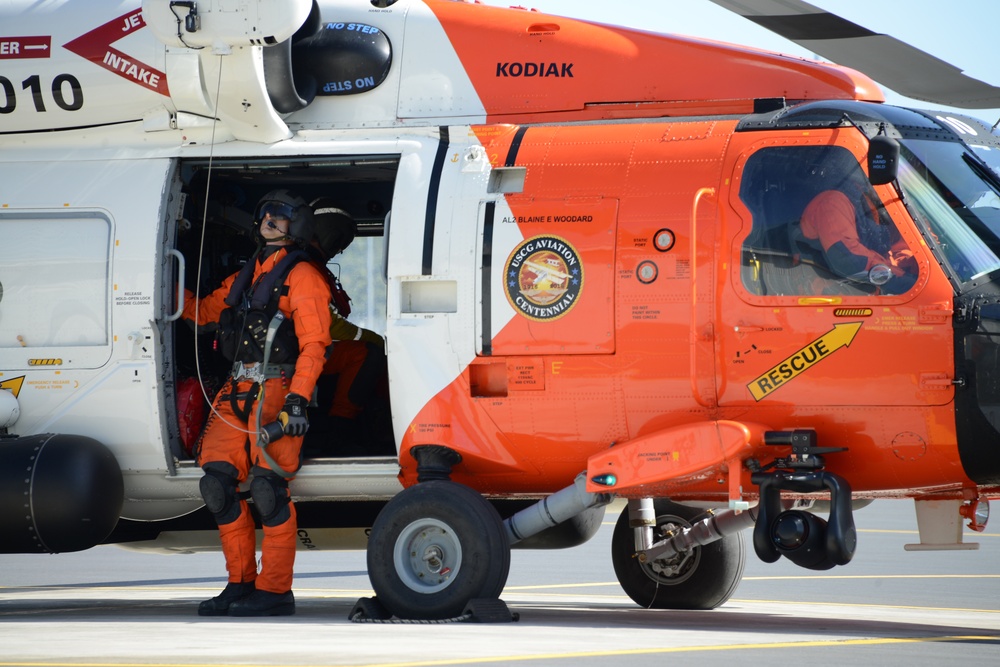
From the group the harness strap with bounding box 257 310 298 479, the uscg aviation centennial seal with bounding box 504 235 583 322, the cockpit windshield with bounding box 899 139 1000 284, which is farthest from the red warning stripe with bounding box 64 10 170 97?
the cockpit windshield with bounding box 899 139 1000 284

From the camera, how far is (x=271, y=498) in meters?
8.59

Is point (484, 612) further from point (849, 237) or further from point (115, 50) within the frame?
point (115, 50)

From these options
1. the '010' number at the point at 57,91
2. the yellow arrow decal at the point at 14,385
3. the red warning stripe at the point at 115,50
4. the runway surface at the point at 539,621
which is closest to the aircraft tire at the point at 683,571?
the runway surface at the point at 539,621

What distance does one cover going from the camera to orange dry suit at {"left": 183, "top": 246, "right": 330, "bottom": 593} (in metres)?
8.67

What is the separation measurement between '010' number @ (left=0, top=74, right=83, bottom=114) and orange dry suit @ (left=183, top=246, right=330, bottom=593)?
5.66ft

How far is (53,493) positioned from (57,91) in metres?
2.71

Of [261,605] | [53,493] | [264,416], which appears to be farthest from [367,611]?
[53,493]

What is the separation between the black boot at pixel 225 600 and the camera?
881cm

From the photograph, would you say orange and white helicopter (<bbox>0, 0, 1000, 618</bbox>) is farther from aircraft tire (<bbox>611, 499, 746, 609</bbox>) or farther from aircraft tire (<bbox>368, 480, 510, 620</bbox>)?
aircraft tire (<bbox>611, 499, 746, 609</bbox>)

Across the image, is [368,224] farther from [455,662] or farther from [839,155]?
[455,662]

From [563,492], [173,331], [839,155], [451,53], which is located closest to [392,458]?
[563,492]

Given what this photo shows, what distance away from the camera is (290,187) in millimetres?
10555

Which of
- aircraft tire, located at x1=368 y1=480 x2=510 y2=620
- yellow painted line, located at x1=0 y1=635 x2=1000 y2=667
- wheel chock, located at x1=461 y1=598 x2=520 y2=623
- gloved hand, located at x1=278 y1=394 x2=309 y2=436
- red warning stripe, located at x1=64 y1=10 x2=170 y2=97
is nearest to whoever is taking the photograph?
yellow painted line, located at x1=0 y1=635 x2=1000 y2=667

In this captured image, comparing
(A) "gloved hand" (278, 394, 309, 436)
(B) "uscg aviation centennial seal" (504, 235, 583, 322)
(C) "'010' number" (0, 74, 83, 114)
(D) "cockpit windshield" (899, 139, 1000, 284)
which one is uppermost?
(C) "'010' number" (0, 74, 83, 114)
